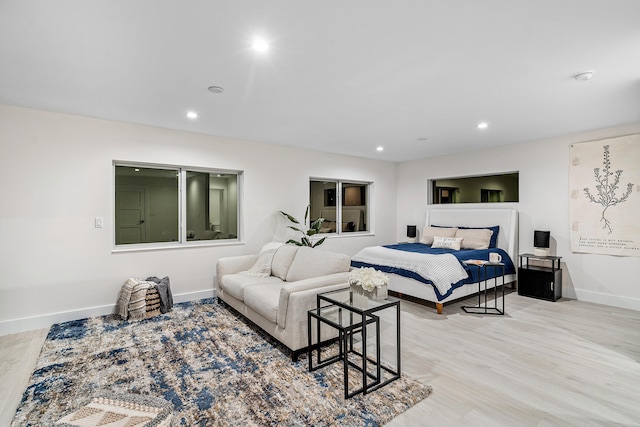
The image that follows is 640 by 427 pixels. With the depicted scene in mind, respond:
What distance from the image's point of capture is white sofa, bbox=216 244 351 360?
106 inches

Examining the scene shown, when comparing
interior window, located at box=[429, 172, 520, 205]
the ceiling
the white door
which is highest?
the ceiling

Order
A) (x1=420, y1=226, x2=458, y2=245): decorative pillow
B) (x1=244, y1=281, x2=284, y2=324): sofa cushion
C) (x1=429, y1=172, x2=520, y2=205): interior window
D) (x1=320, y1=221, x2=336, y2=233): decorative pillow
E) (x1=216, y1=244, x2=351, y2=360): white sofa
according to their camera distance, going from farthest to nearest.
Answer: (x1=320, y1=221, x2=336, y2=233): decorative pillow → (x1=420, y1=226, x2=458, y2=245): decorative pillow → (x1=429, y1=172, x2=520, y2=205): interior window → (x1=244, y1=281, x2=284, y2=324): sofa cushion → (x1=216, y1=244, x2=351, y2=360): white sofa

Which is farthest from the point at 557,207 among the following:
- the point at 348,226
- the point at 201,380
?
the point at 201,380

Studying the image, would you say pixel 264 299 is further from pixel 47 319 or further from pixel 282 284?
pixel 47 319

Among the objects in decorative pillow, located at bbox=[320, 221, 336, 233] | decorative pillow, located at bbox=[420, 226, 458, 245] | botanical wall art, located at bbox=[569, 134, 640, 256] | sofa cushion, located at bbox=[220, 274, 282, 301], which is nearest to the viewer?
sofa cushion, located at bbox=[220, 274, 282, 301]

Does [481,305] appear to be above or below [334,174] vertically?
below

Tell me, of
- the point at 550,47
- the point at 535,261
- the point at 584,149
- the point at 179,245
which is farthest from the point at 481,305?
the point at 179,245

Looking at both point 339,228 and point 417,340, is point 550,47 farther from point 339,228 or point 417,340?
point 339,228

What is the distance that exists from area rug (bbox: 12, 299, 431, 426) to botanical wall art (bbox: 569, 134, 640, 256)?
3.83m

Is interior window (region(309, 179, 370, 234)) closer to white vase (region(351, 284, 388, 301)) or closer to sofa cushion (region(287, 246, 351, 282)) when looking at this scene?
sofa cushion (region(287, 246, 351, 282))

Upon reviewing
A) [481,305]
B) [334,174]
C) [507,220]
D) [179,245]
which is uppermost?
[334,174]

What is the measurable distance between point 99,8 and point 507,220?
18.9 ft

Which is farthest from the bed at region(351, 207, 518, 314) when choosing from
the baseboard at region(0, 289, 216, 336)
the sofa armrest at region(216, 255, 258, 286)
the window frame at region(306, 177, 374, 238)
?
the baseboard at region(0, 289, 216, 336)

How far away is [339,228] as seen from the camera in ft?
21.2
